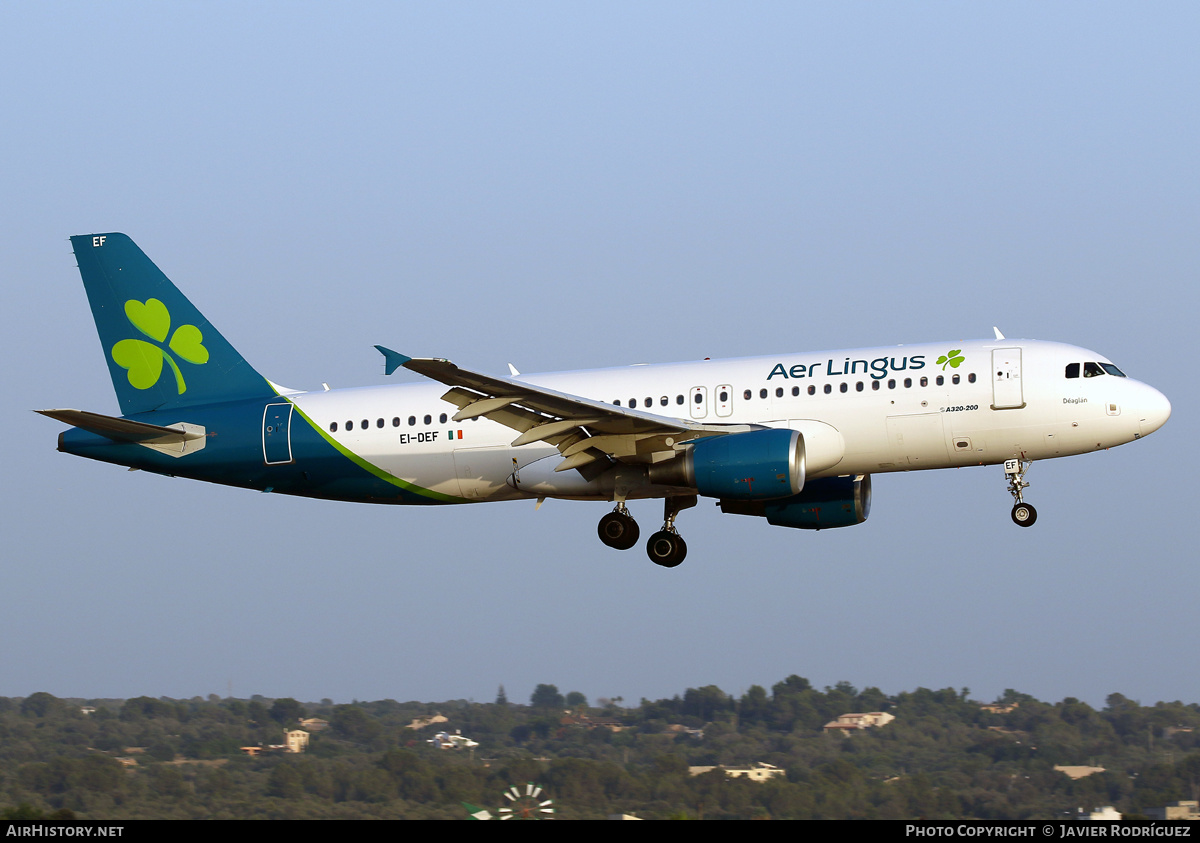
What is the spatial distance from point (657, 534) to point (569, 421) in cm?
538

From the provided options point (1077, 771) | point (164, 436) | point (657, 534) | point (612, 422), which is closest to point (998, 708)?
point (1077, 771)

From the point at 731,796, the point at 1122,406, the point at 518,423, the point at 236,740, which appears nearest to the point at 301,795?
the point at 236,740

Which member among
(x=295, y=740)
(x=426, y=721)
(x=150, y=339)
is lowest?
(x=295, y=740)

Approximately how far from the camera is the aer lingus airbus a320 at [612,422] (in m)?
31.3

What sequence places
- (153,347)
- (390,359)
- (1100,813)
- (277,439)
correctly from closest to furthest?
(390,359) → (277,439) → (153,347) → (1100,813)

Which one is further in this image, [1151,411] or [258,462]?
[258,462]

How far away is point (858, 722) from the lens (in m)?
53.9

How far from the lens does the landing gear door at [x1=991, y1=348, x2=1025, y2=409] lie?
31344 mm

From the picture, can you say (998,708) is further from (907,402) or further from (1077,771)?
(907,402)

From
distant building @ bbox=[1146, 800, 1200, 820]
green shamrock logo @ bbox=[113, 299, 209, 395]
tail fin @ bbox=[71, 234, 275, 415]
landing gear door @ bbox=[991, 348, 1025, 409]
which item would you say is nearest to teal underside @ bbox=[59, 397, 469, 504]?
tail fin @ bbox=[71, 234, 275, 415]

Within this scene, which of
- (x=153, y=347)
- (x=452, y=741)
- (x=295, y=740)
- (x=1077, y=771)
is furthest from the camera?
(x=295, y=740)

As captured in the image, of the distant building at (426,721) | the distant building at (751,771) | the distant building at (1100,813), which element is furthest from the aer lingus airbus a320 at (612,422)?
the distant building at (426,721)

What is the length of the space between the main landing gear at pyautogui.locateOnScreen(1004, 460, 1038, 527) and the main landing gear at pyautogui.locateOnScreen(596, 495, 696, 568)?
789 centimetres

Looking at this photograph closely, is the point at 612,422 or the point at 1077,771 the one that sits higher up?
the point at 612,422
